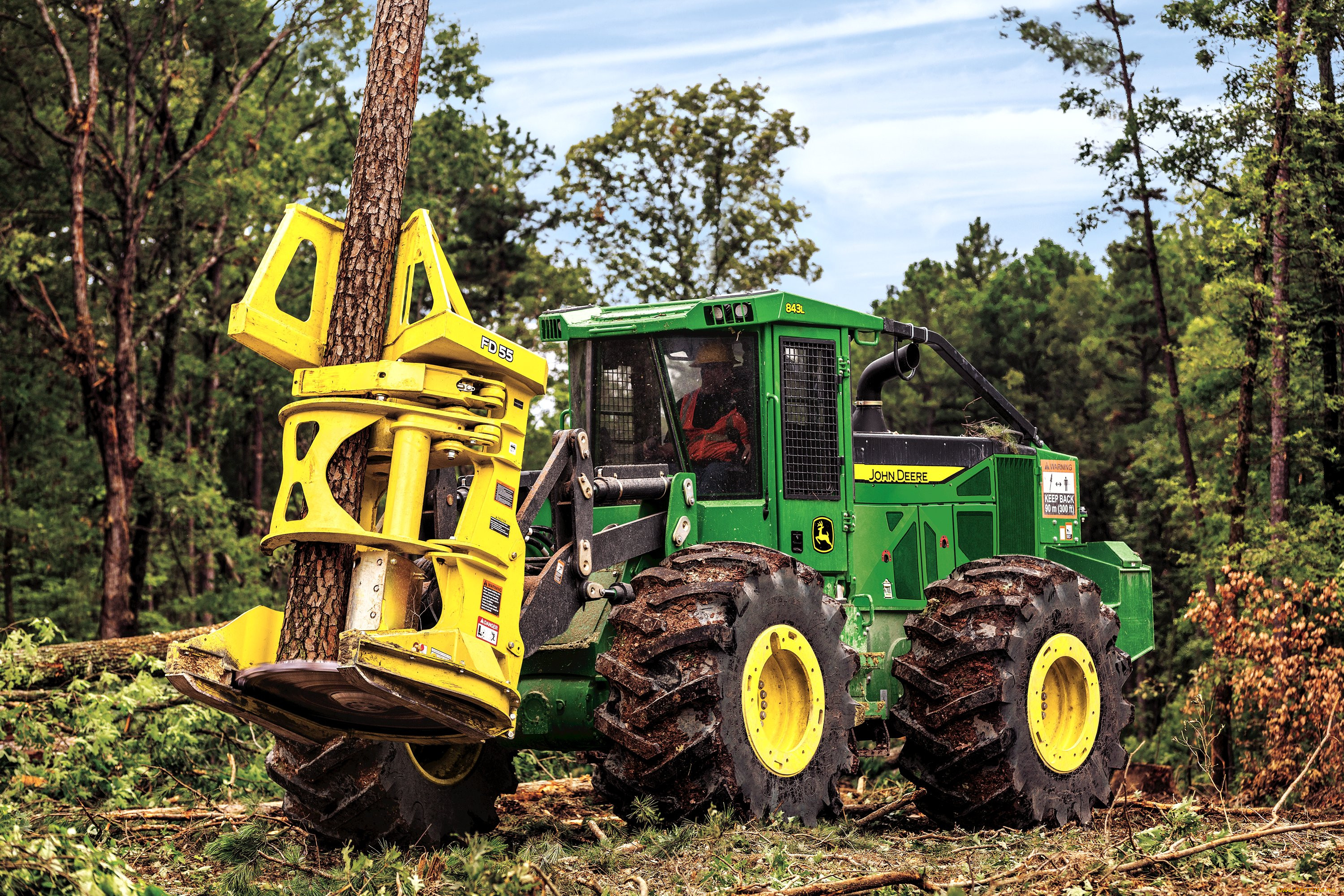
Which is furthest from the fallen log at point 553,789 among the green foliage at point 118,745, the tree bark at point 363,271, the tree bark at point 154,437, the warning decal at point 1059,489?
the tree bark at point 154,437

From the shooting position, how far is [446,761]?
8125mm

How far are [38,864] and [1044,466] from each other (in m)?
8.61

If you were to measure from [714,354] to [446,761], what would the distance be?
3107 millimetres

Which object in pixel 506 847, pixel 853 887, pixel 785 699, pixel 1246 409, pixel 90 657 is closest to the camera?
→ pixel 853 887

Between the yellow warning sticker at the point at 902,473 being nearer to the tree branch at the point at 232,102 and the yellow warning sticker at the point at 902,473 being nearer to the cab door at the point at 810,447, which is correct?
the cab door at the point at 810,447

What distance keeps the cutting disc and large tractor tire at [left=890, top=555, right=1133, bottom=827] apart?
336cm

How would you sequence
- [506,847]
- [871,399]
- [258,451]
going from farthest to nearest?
[258,451]
[871,399]
[506,847]

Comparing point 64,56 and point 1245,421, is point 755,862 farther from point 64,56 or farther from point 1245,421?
point 64,56

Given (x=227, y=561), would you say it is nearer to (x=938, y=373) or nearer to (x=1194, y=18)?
(x=1194, y=18)

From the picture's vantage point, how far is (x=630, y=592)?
25.8 ft

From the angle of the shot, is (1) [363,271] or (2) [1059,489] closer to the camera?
(1) [363,271]

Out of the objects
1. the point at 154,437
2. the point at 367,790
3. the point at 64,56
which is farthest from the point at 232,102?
the point at 367,790

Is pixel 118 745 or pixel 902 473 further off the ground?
pixel 902 473

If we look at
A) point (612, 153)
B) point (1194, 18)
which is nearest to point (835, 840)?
point (1194, 18)
